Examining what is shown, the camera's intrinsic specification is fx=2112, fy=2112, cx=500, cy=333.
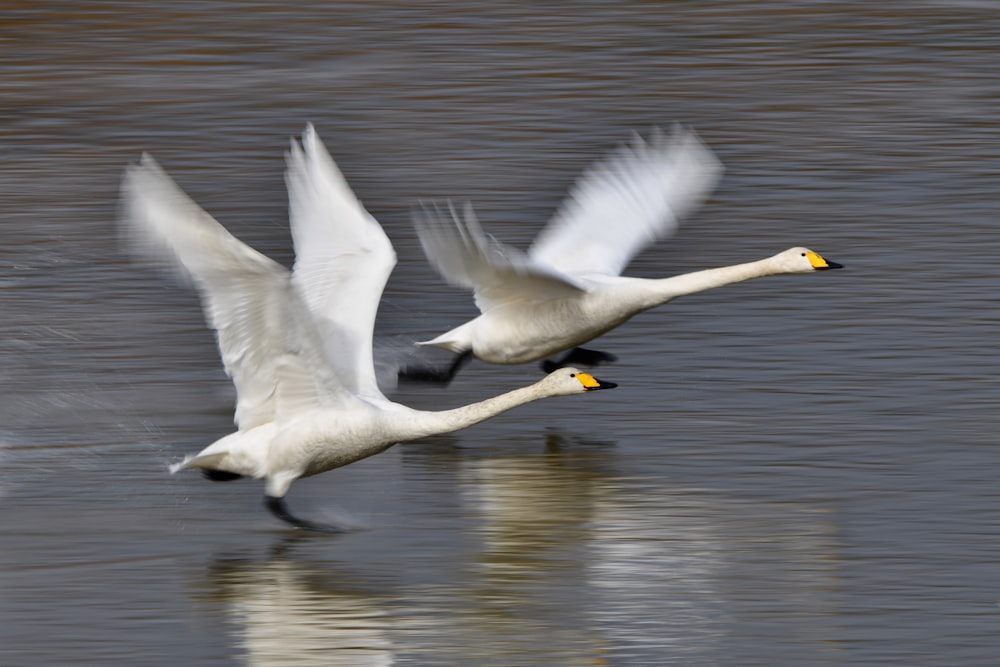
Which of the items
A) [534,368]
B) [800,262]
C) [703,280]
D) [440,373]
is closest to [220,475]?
[440,373]

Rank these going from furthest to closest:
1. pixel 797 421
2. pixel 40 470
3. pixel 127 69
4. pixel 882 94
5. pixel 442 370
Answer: pixel 127 69, pixel 882 94, pixel 442 370, pixel 797 421, pixel 40 470

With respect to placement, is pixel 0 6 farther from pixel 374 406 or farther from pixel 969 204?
pixel 374 406

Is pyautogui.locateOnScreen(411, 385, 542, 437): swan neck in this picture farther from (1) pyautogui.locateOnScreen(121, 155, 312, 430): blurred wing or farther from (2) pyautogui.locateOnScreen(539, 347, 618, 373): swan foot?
(2) pyautogui.locateOnScreen(539, 347, 618, 373): swan foot

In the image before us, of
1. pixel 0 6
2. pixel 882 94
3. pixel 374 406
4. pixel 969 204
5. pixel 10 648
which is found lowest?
pixel 10 648

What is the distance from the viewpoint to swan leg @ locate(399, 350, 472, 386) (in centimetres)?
928

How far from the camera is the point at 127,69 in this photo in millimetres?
15398

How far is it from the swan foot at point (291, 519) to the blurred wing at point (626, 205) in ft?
8.69

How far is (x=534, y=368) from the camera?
9.72 m

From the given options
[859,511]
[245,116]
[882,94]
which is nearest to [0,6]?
[245,116]

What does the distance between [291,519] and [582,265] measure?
2.82 metres

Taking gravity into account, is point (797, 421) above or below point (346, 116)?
below

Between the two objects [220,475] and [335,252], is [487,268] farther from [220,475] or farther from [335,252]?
[220,475]

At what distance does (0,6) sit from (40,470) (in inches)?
394

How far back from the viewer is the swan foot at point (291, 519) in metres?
7.15
